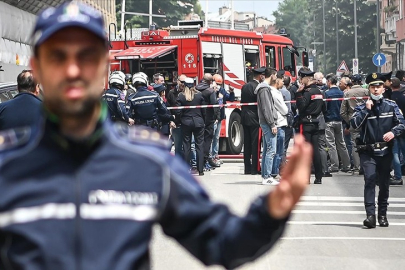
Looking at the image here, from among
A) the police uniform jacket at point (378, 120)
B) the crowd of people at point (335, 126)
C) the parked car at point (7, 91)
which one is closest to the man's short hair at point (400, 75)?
the crowd of people at point (335, 126)

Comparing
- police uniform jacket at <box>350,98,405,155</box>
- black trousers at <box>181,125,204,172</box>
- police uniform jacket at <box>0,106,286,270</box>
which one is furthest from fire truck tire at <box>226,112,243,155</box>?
police uniform jacket at <box>0,106,286,270</box>

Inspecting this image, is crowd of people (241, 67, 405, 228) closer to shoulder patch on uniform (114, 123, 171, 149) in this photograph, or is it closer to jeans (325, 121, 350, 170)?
jeans (325, 121, 350, 170)

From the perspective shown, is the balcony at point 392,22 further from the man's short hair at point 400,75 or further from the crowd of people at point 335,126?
the crowd of people at point 335,126

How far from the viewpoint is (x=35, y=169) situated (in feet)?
9.00

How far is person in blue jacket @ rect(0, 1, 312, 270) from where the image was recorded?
2.68 metres

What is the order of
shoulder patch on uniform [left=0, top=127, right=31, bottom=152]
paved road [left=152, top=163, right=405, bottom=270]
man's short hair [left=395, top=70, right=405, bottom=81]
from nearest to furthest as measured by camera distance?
shoulder patch on uniform [left=0, top=127, right=31, bottom=152] → paved road [left=152, top=163, right=405, bottom=270] → man's short hair [left=395, top=70, right=405, bottom=81]

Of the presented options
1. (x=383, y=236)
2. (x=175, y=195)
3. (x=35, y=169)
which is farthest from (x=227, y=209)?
(x=383, y=236)

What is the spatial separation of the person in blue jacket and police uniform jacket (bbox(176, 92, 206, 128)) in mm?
16889

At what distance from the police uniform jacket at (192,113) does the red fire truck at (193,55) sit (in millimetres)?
4626

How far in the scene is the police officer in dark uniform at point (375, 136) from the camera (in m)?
12.8

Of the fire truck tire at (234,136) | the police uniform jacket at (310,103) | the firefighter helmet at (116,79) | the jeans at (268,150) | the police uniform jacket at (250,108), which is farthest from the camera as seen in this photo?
the fire truck tire at (234,136)

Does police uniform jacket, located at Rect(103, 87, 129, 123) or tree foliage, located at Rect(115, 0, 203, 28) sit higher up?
tree foliage, located at Rect(115, 0, 203, 28)

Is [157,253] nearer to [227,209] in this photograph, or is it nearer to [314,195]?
[314,195]

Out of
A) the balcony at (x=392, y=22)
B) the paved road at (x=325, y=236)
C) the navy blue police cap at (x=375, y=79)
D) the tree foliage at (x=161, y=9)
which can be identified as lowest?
the paved road at (x=325, y=236)
